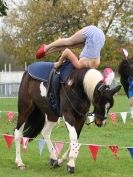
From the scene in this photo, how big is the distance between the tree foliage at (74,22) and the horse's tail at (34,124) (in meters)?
33.5

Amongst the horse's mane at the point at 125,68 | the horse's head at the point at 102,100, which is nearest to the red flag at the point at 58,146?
the horse's head at the point at 102,100

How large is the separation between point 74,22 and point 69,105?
120 ft

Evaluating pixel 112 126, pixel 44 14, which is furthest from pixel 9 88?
pixel 112 126

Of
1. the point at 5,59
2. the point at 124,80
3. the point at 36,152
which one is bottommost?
the point at 5,59

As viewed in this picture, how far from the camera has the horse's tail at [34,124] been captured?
8.54m

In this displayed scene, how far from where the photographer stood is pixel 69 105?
7.33m

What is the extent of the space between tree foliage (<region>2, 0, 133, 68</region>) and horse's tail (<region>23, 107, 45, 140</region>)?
33.5m

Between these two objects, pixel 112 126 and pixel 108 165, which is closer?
pixel 108 165

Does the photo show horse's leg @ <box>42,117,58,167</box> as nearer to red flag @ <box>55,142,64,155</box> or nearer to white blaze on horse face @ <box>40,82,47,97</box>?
red flag @ <box>55,142,64,155</box>

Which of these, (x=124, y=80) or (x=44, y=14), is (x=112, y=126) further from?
(x=44, y=14)

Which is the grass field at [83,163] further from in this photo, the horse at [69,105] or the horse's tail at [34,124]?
the horse's tail at [34,124]

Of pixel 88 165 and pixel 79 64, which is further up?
pixel 79 64

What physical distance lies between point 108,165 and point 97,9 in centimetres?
3560

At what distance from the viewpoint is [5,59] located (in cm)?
6844
